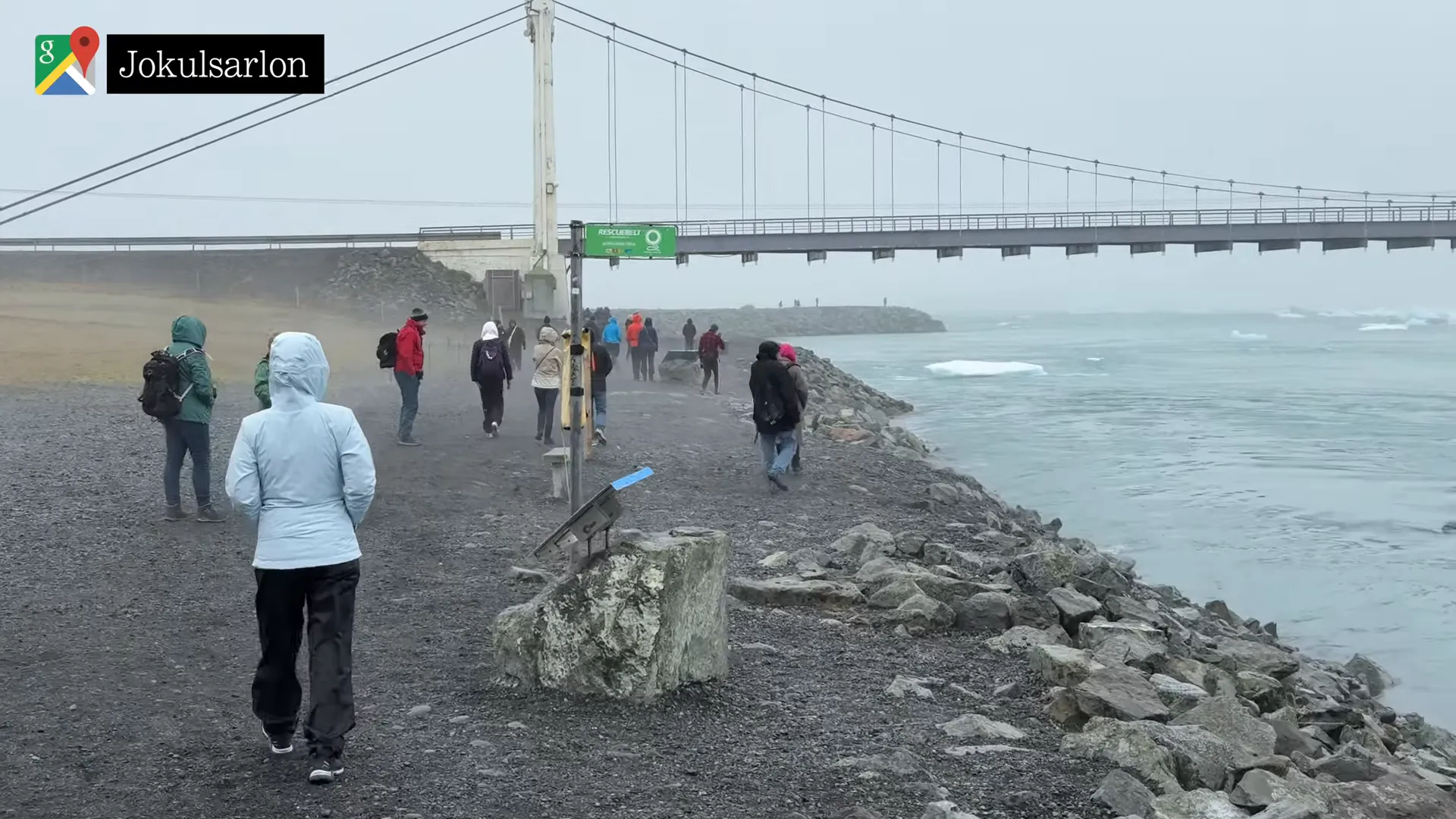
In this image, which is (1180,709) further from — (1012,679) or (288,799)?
(288,799)

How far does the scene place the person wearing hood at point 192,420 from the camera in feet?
37.8

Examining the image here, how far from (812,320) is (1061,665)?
158 meters

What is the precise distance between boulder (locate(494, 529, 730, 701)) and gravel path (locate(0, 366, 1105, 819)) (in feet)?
0.44

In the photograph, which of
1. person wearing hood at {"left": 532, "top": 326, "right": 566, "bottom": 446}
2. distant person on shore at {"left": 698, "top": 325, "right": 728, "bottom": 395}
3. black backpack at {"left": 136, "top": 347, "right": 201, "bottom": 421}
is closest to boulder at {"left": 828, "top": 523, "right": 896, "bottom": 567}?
black backpack at {"left": 136, "top": 347, "right": 201, "bottom": 421}

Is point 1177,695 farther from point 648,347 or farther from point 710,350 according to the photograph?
point 648,347

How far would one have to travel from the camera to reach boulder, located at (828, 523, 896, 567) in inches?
473

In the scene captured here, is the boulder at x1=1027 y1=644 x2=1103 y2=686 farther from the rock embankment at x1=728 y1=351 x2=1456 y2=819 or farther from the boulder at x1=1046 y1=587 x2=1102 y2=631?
the boulder at x1=1046 y1=587 x2=1102 y2=631

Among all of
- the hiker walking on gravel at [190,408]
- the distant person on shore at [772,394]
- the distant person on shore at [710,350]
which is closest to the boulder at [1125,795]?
the hiker walking on gravel at [190,408]

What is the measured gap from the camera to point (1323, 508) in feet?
80.8

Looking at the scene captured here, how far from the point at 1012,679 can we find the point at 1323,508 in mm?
18566

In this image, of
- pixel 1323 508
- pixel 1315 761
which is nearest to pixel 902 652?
pixel 1315 761

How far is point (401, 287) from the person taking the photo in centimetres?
5903

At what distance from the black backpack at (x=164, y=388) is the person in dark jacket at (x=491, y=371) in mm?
6524

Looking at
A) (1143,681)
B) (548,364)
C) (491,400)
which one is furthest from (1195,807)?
(491,400)
